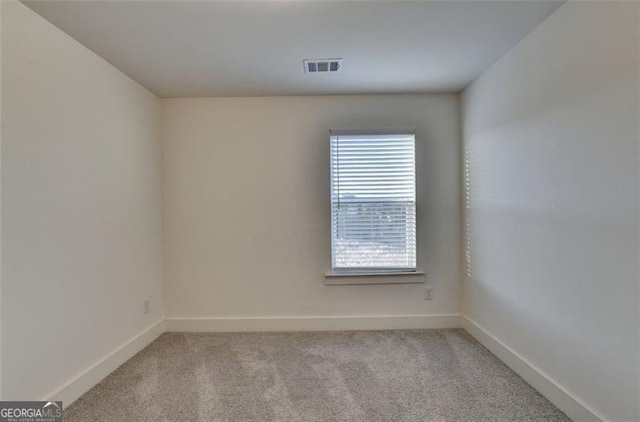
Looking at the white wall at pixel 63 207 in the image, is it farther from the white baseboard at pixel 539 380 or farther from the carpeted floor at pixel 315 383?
the white baseboard at pixel 539 380

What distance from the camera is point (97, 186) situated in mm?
2242

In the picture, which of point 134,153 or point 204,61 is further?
point 134,153

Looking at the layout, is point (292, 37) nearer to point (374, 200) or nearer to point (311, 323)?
→ point (374, 200)

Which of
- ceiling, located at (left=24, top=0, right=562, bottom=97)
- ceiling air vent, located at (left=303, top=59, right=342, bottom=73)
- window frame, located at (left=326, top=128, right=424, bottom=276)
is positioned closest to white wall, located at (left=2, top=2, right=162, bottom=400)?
ceiling, located at (left=24, top=0, right=562, bottom=97)

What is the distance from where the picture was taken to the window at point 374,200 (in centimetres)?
311

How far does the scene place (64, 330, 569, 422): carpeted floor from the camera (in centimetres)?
186

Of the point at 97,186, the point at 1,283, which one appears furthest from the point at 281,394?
the point at 97,186

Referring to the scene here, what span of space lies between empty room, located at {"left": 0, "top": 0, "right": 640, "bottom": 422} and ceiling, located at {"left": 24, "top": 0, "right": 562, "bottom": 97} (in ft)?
0.06

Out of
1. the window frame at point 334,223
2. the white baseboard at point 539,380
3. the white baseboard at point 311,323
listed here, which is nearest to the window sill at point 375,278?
the window frame at point 334,223

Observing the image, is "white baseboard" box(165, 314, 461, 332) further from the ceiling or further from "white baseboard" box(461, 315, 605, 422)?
the ceiling

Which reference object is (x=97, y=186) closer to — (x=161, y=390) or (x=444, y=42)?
(x=161, y=390)

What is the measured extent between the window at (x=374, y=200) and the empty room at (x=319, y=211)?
2cm

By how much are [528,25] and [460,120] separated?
117 centimetres

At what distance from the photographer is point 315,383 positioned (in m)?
2.17
